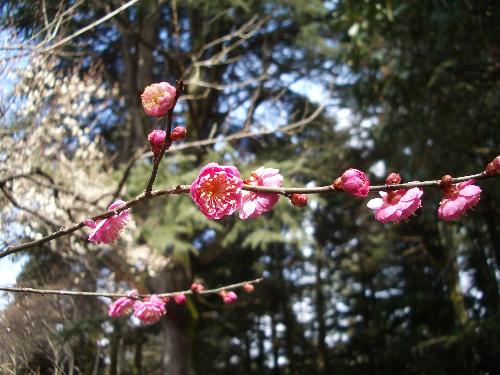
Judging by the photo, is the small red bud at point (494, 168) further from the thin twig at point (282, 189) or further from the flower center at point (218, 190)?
the flower center at point (218, 190)

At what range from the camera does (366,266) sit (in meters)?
14.5

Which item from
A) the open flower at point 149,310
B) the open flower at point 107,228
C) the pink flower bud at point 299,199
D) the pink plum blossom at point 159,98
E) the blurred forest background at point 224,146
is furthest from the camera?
the blurred forest background at point 224,146

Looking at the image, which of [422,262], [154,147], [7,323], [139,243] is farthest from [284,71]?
[154,147]

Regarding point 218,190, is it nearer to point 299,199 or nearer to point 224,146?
point 299,199

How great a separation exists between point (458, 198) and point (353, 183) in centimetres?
30

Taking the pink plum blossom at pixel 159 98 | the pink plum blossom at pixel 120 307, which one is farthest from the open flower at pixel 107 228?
the pink plum blossom at pixel 120 307

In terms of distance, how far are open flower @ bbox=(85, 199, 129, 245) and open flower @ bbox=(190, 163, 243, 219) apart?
276 millimetres

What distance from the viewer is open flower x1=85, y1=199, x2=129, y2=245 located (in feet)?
4.46

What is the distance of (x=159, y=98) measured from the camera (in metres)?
0.96

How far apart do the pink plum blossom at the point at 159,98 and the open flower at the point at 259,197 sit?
1.29ft

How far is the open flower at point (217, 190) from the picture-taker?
1.17 meters

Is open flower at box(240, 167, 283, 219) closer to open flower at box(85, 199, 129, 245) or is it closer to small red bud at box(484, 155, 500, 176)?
open flower at box(85, 199, 129, 245)

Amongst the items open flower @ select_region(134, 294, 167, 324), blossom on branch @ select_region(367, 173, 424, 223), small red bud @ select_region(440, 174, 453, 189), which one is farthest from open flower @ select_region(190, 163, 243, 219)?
open flower @ select_region(134, 294, 167, 324)

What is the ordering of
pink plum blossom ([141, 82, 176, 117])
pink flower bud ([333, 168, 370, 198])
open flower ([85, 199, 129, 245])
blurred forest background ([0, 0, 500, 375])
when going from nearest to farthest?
pink plum blossom ([141, 82, 176, 117])
pink flower bud ([333, 168, 370, 198])
open flower ([85, 199, 129, 245])
blurred forest background ([0, 0, 500, 375])
